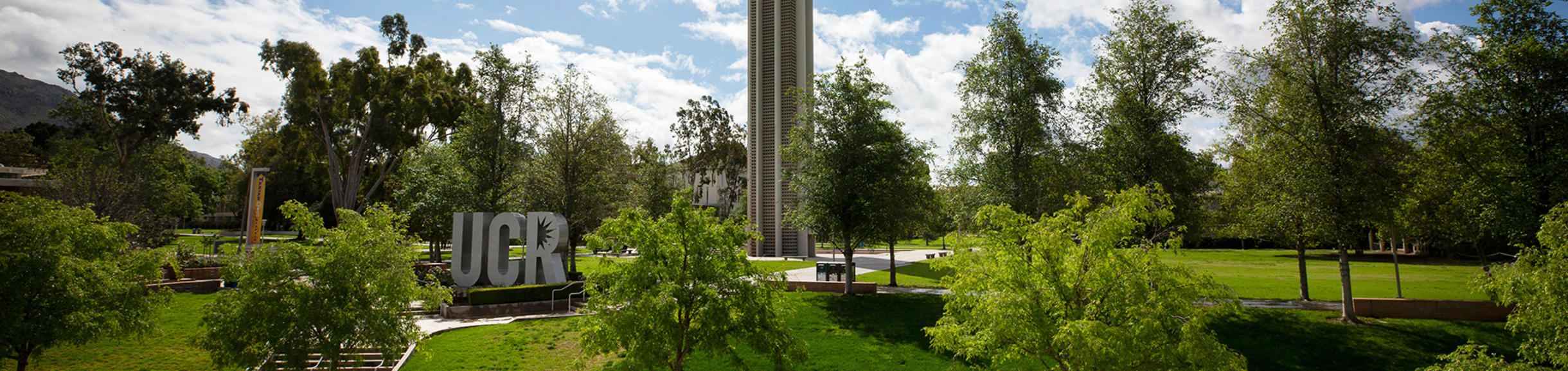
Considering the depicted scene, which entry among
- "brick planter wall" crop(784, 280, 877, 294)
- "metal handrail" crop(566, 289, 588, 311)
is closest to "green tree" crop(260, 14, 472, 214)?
"metal handrail" crop(566, 289, 588, 311)

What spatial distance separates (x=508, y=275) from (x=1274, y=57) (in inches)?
941

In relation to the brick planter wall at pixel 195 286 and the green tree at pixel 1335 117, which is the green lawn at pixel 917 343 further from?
the brick planter wall at pixel 195 286

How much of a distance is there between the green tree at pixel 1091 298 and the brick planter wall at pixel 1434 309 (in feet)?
41.7

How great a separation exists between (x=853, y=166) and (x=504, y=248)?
12.1 metres

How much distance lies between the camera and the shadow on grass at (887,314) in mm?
18375

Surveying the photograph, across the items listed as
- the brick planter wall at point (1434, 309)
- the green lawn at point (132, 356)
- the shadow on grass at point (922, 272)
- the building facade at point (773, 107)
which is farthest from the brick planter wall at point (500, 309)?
the building facade at point (773, 107)

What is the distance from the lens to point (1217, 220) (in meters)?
22.0

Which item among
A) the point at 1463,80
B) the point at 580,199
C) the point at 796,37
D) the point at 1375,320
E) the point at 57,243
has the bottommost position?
the point at 1375,320

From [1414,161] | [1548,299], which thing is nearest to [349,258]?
[1548,299]

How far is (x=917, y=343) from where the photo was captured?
57.5 feet

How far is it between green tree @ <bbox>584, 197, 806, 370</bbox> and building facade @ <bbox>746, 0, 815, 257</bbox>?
33.6 m

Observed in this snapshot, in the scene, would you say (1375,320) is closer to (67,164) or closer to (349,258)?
(349,258)

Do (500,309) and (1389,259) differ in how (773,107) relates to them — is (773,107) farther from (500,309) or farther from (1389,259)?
(1389,259)

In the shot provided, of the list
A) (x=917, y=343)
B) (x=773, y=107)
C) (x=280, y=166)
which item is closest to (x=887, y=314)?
(x=917, y=343)
